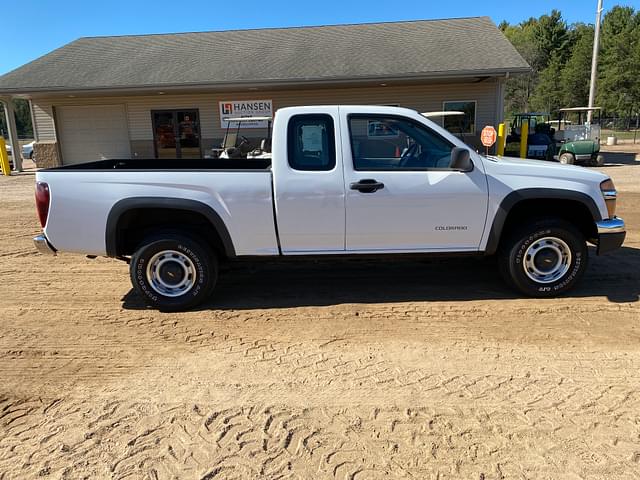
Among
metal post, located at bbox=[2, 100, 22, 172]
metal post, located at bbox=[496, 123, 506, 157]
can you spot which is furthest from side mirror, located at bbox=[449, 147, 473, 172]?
metal post, located at bbox=[2, 100, 22, 172]

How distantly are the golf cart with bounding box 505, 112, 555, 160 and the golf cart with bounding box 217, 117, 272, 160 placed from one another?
32.2 feet

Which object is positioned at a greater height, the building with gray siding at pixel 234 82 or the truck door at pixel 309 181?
the building with gray siding at pixel 234 82

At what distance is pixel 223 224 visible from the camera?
4730 mm

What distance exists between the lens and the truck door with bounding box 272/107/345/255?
4660 millimetres

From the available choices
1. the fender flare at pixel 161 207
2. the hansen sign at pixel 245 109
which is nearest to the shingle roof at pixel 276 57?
the hansen sign at pixel 245 109

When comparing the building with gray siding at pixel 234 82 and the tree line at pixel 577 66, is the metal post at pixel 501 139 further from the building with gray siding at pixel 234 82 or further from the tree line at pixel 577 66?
the tree line at pixel 577 66

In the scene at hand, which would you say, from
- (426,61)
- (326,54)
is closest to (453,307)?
(426,61)

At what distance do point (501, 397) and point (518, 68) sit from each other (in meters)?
15.3

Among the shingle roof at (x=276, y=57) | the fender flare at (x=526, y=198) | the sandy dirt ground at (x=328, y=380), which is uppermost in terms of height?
the shingle roof at (x=276, y=57)

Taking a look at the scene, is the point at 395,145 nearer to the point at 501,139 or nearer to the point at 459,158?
the point at 459,158

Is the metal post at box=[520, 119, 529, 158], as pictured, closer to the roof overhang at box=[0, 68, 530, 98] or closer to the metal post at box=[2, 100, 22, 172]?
the roof overhang at box=[0, 68, 530, 98]

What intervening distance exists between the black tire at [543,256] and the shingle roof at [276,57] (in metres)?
13.1

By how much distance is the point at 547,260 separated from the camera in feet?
16.4

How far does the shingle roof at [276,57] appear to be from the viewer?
57.9 feet
